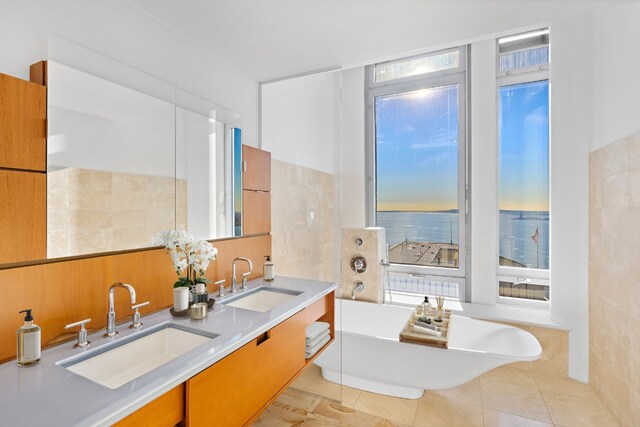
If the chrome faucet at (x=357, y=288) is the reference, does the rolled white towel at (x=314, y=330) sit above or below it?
above

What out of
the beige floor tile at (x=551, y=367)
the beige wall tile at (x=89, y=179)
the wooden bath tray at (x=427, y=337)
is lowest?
the beige floor tile at (x=551, y=367)

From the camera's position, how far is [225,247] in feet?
6.67

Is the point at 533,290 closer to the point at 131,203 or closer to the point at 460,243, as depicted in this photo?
the point at 460,243

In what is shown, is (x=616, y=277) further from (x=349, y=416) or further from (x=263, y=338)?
(x=263, y=338)

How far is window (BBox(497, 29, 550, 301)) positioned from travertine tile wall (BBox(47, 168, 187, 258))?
2961 mm

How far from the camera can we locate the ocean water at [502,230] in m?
3.00

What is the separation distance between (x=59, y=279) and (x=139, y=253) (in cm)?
33

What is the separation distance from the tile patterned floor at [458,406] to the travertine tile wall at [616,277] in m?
0.22

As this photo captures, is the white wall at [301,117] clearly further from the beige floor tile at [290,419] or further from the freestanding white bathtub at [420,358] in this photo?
the beige floor tile at [290,419]

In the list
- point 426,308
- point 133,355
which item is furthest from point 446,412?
point 133,355

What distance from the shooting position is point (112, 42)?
1463mm

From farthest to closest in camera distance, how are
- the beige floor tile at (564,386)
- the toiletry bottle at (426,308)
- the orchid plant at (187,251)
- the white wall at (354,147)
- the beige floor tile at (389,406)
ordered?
the white wall at (354,147) < the toiletry bottle at (426,308) < the beige floor tile at (564,386) < the beige floor tile at (389,406) < the orchid plant at (187,251)

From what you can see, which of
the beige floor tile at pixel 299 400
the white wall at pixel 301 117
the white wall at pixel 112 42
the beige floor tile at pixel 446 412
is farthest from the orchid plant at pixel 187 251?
the beige floor tile at pixel 446 412

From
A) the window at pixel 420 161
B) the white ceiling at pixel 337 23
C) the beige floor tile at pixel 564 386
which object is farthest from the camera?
the window at pixel 420 161
